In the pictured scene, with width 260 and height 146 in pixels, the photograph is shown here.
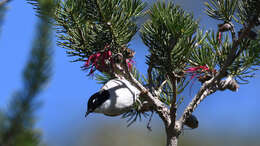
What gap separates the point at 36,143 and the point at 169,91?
95cm

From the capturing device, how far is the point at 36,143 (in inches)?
13.0

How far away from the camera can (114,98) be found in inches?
40.3

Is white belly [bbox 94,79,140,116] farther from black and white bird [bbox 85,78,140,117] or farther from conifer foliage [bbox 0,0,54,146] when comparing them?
conifer foliage [bbox 0,0,54,146]

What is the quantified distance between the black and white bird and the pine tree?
0.03 meters

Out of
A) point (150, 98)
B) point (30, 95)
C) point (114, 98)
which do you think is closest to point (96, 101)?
point (114, 98)

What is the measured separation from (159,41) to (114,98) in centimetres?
23

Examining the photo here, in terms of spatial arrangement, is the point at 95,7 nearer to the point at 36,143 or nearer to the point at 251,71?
the point at 251,71

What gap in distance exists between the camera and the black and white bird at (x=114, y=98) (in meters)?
1.01

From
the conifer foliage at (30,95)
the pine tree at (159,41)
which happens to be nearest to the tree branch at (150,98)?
the pine tree at (159,41)

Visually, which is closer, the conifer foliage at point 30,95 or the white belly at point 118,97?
the conifer foliage at point 30,95

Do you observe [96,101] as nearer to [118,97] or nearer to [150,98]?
[118,97]

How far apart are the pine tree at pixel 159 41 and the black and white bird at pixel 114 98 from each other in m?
0.03

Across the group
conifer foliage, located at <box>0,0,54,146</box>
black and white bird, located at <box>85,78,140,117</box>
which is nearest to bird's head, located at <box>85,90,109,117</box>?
black and white bird, located at <box>85,78,140,117</box>

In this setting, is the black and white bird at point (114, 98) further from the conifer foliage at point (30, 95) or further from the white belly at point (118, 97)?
the conifer foliage at point (30, 95)
